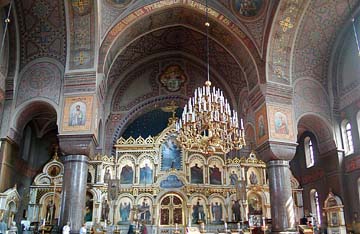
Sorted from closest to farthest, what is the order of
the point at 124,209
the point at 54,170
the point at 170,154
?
1. the point at 124,209
2. the point at 54,170
3. the point at 170,154

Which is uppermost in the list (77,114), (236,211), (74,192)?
(77,114)

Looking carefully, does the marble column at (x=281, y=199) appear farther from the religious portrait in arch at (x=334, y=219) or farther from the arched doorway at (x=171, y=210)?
the arched doorway at (x=171, y=210)

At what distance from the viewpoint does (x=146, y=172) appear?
17.6 m

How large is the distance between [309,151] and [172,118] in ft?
25.8

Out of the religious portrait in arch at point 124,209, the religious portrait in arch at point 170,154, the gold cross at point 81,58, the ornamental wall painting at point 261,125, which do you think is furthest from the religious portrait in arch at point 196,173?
the gold cross at point 81,58

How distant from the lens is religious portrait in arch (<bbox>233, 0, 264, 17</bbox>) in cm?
1563

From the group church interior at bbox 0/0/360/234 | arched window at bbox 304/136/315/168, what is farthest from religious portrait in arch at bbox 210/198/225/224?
arched window at bbox 304/136/315/168

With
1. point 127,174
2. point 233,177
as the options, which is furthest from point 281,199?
point 127,174

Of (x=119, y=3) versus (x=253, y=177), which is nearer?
(x=119, y=3)

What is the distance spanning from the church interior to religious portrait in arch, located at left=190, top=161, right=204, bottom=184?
50 millimetres

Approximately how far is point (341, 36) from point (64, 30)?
12520 millimetres

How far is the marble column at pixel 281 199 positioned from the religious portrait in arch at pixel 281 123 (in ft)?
4.18

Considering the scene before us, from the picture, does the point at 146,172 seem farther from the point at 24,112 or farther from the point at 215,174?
the point at 24,112

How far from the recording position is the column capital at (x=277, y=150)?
14438 millimetres
